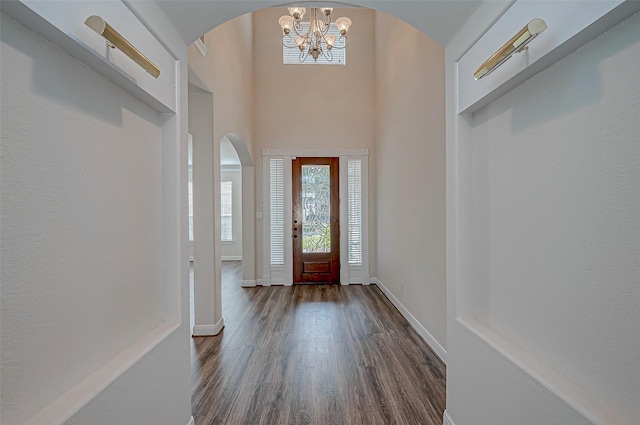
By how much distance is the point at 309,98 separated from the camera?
5.25 m

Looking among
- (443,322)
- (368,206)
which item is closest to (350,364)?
(443,322)

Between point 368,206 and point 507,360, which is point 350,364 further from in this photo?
point 368,206

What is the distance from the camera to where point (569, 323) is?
3.26 feet

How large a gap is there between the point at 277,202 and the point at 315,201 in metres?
0.63

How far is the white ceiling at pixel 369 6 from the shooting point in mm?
1412

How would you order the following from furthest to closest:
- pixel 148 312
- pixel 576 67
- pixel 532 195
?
pixel 148 312
pixel 532 195
pixel 576 67

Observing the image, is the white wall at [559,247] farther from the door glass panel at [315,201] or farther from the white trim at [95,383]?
the door glass panel at [315,201]

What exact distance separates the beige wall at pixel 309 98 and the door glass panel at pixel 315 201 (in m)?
0.43

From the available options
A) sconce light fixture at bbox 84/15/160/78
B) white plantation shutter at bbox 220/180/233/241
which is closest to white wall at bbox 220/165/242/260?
white plantation shutter at bbox 220/180/233/241

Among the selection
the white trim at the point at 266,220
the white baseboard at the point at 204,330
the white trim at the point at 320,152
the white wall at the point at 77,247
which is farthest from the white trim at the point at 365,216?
the white wall at the point at 77,247

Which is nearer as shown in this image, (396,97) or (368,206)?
(396,97)

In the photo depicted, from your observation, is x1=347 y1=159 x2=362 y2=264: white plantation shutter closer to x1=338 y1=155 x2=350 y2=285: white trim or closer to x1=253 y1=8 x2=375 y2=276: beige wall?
x1=338 y1=155 x2=350 y2=285: white trim

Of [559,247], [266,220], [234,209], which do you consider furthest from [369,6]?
[234,209]

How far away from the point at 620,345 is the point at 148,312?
5.58 feet
